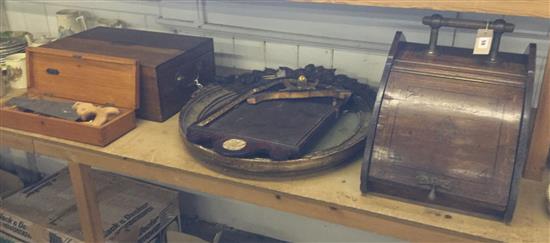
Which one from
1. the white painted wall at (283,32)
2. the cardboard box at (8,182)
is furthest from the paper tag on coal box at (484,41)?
the cardboard box at (8,182)

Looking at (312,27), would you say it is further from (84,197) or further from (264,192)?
(84,197)

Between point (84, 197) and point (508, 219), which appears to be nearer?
point (508, 219)

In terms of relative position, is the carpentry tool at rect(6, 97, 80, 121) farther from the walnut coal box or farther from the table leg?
the walnut coal box

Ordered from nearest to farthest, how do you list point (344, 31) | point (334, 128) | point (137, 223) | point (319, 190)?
point (319, 190)
point (334, 128)
point (344, 31)
point (137, 223)

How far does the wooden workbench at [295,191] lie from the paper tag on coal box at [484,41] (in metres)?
0.35

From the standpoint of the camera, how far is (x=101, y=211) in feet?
6.50

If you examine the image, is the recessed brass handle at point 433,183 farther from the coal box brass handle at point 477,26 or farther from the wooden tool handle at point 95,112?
the wooden tool handle at point 95,112

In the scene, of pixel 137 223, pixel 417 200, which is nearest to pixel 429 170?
pixel 417 200

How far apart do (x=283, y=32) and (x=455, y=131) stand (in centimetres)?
86

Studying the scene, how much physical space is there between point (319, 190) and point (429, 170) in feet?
0.87

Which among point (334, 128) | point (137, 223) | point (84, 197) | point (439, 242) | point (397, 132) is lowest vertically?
point (137, 223)

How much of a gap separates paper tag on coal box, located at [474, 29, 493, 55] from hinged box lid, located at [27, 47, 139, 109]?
37.4 inches

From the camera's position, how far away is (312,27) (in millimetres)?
1785

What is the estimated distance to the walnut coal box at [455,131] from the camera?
3.63 ft
